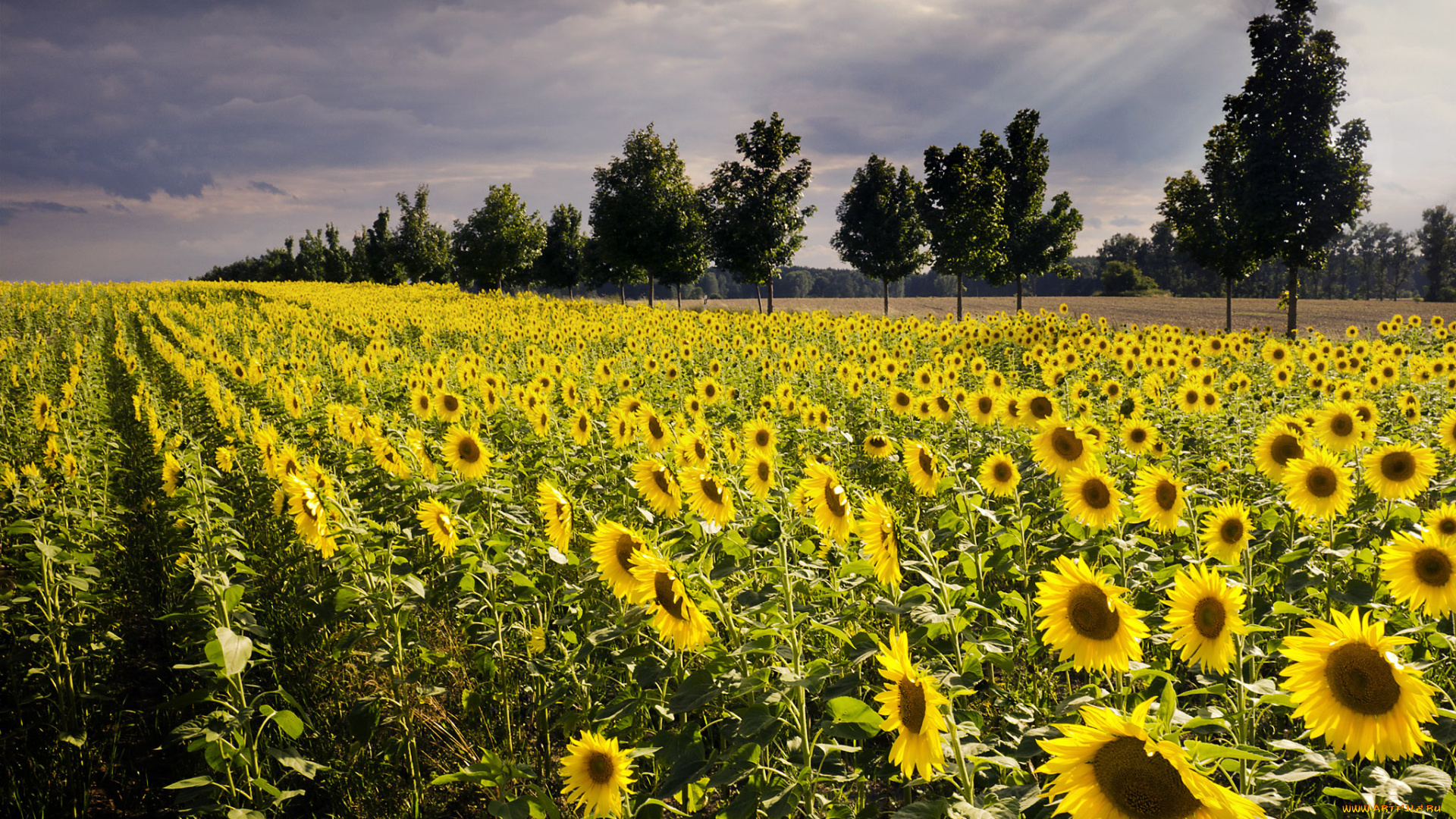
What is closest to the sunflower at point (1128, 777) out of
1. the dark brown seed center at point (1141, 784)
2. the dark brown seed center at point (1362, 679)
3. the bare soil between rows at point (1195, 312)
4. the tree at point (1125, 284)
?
the dark brown seed center at point (1141, 784)

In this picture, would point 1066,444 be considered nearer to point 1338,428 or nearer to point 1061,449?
point 1061,449

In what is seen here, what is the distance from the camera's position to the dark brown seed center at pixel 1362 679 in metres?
Answer: 1.52

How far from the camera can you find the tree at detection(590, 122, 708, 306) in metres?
36.9

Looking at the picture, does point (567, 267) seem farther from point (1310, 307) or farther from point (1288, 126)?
point (1310, 307)

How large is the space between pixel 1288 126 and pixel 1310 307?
3382cm

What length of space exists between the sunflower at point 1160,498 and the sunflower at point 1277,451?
949mm

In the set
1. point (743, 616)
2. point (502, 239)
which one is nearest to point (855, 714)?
point (743, 616)

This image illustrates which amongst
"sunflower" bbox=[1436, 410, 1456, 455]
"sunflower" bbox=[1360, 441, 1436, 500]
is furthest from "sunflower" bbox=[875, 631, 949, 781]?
"sunflower" bbox=[1436, 410, 1456, 455]

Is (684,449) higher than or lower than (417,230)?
lower

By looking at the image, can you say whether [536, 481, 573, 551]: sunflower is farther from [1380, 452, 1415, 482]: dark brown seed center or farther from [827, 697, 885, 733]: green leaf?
[1380, 452, 1415, 482]: dark brown seed center

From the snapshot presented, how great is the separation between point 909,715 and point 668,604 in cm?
77

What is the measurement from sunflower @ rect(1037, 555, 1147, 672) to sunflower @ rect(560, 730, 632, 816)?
129cm

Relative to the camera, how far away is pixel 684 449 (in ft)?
10.2

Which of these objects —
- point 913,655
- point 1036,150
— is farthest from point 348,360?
point 1036,150
